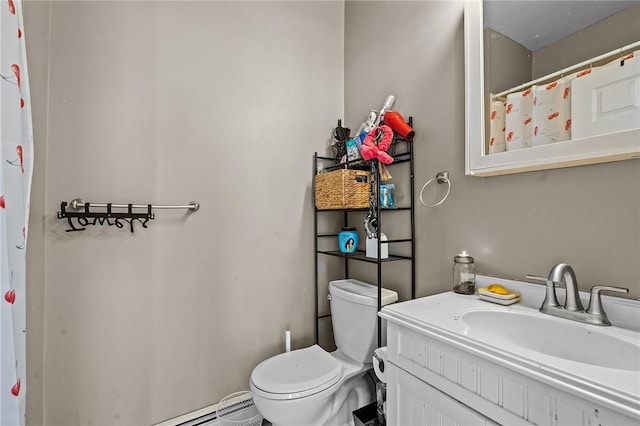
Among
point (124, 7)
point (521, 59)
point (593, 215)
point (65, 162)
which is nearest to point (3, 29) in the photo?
point (65, 162)

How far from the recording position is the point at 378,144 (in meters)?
1.50

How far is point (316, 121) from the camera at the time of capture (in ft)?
6.28

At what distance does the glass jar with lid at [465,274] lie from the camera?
1194 millimetres

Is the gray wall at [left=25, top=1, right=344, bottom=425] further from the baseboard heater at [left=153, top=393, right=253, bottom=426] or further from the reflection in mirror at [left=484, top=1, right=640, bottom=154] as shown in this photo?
the reflection in mirror at [left=484, top=1, right=640, bottom=154]

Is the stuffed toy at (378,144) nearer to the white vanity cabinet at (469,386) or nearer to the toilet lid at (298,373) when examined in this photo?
the white vanity cabinet at (469,386)

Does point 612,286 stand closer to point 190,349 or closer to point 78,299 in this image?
point 190,349

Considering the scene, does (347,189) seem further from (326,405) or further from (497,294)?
(326,405)

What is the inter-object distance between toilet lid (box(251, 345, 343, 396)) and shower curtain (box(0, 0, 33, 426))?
0.78 metres

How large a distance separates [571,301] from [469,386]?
17.0 inches

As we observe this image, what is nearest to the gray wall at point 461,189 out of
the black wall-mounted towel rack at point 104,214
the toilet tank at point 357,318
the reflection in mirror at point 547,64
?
the reflection in mirror at point 547,64

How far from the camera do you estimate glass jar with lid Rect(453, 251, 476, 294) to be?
1194 millimetres

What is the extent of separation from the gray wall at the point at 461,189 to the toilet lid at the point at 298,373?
59 centimetres

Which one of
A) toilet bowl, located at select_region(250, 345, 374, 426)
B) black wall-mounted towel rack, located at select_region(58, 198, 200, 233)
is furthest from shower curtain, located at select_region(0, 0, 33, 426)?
toilet bowl, located at select_region(250, 345, 374, 426)

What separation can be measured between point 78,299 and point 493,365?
1544mm
